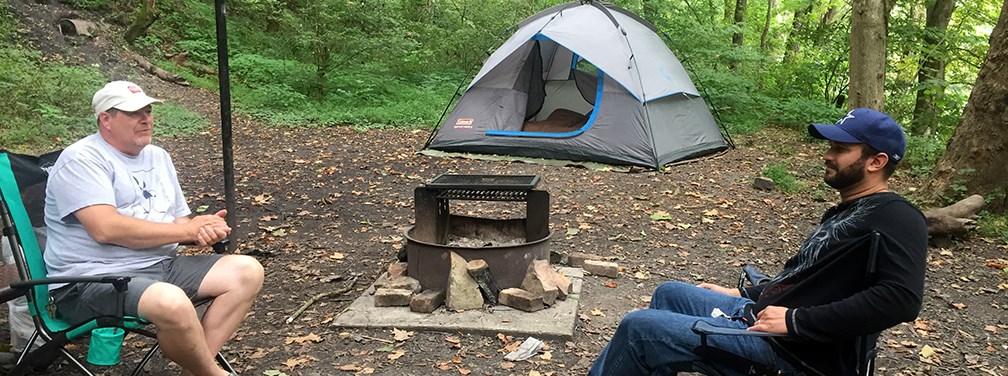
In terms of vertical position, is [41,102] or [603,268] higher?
[41,102]

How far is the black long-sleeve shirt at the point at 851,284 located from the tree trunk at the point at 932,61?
26.7 ft

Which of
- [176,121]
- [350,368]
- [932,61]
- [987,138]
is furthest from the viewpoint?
[932,61]

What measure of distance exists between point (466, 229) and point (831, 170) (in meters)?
2.45

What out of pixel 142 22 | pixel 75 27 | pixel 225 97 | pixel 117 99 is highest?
pixel 142 22

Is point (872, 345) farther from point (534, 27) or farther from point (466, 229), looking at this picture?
point (534, 27)

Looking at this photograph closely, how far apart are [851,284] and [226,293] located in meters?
2.19

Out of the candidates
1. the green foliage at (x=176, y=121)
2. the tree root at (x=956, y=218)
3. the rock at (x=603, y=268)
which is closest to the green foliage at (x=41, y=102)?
the green foliage at (x=176, y=121)

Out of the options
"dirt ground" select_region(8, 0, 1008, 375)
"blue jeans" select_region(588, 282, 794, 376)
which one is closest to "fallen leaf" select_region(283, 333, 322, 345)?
"dirt ground" select_region(8, 0, 1008, 375)

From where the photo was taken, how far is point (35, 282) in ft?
7.55

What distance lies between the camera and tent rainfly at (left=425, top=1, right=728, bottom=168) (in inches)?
290

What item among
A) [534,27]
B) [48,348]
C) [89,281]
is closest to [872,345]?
[89,281]

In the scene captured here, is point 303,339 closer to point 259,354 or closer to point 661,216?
point 259,354

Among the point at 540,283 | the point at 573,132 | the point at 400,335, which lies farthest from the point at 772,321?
→ the point at 573,132

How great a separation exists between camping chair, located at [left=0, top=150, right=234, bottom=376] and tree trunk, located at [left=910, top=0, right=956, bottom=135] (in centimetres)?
944
